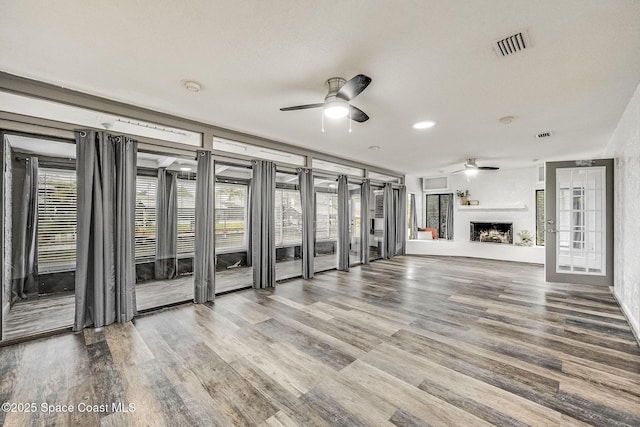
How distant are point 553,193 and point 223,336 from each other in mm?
5790

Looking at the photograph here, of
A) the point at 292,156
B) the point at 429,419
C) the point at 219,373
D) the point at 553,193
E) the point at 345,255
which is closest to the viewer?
the point at 429,419

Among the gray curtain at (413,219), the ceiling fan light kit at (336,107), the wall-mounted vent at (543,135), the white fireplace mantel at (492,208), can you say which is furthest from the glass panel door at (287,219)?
the white fireplace mantel at (492,208)

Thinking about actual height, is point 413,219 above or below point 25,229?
above

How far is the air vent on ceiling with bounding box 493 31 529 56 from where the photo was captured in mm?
1958

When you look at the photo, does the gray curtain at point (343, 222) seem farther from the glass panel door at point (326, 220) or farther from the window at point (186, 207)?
the window at point (186, 207)

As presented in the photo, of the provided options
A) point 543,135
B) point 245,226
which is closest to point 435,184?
point 543,135

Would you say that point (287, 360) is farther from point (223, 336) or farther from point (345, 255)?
point (345, 255)

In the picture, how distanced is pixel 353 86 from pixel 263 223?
298 centimetres

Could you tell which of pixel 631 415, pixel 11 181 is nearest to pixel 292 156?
pixel 11 181

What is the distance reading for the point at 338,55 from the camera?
86.7 inches

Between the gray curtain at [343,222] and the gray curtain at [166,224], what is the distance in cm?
339

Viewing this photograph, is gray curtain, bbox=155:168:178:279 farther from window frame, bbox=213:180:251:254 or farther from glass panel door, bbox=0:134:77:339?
glass panel door, bbox=0:134:77:339

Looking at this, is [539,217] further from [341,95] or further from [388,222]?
[341,95]

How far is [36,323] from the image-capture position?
2994 millimetres
